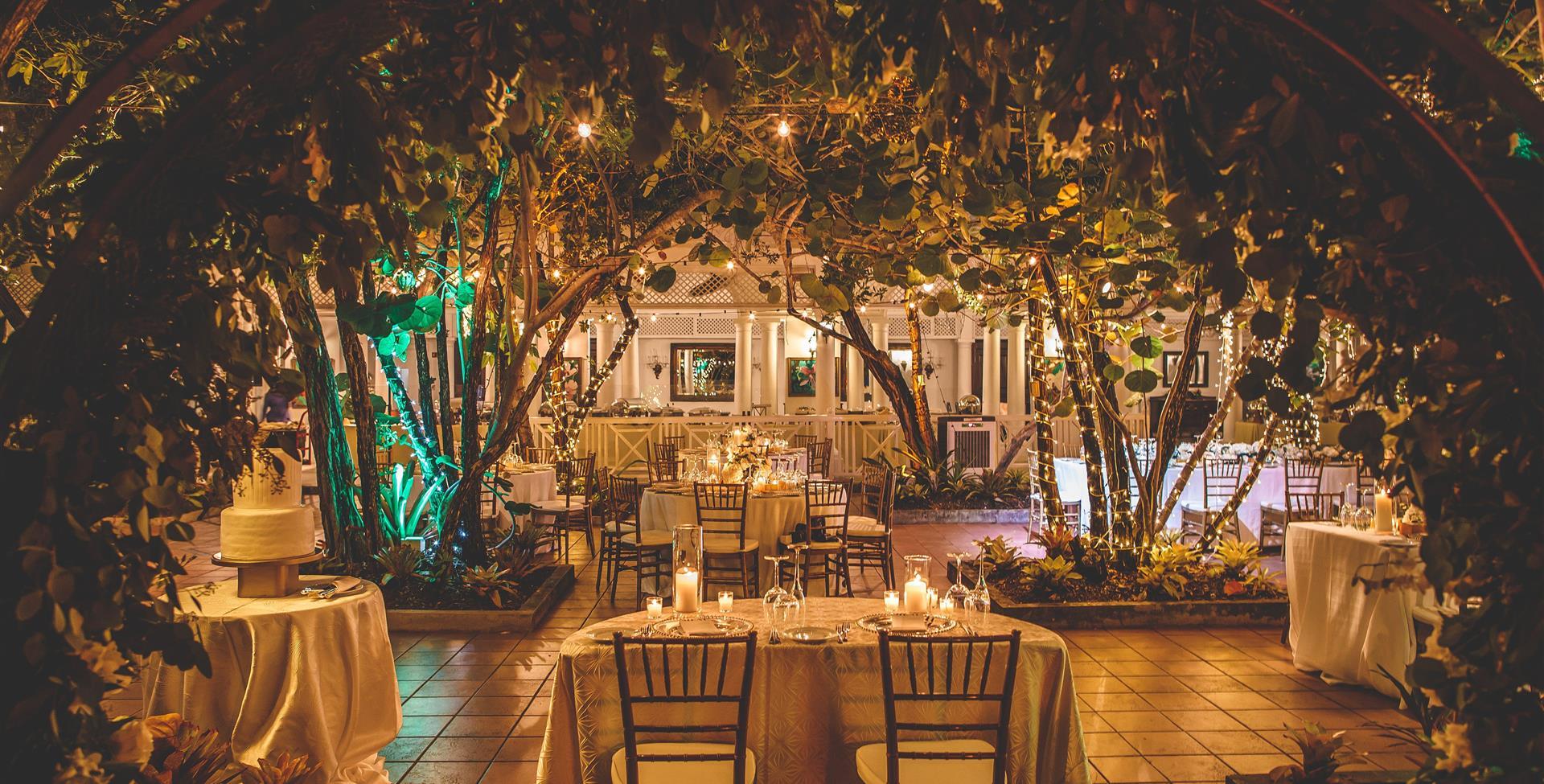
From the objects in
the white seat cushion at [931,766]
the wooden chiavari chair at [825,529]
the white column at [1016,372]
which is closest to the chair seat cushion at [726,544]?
the wooden chiavari chair at [825,529]

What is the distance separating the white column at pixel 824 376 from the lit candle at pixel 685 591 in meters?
11.6

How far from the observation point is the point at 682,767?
288 cm

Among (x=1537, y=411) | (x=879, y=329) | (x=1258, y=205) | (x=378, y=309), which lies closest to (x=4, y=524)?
(x=1258, y=205)

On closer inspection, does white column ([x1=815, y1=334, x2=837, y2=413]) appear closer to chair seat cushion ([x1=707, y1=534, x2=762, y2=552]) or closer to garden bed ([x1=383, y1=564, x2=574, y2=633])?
chair seat cushion ([x1=707, y1=534, x2=762, y2=552])

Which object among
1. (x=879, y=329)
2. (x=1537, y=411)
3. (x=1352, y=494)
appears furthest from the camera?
(x=879, y=329)

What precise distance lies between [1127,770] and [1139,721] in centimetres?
62

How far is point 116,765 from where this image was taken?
1.62 meters

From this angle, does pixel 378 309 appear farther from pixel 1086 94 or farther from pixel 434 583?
pixel 1086 94

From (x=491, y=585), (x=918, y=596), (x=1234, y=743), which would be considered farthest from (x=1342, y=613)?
(x=491, y=585)

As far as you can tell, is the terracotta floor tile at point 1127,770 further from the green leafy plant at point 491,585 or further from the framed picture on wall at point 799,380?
the framed picture on wall at point 799,380

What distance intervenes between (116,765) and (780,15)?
1709 millimetres

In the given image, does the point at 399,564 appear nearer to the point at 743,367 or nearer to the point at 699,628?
the point at 699,628

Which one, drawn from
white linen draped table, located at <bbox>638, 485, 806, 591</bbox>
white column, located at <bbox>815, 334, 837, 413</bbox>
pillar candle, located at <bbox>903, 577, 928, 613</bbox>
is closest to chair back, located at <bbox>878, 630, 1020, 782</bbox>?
pillar candle, located at <bbox>903, 577, 928, 613</bbox>

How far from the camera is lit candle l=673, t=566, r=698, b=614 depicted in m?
3.50
